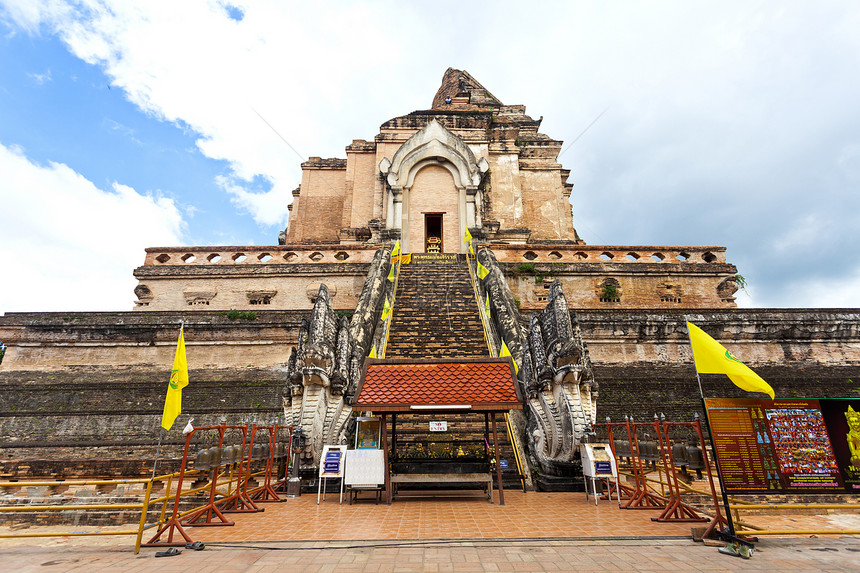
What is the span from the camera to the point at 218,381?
12.2 meters

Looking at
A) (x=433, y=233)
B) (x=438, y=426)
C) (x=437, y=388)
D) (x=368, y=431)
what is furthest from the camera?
(x=433, y=233)

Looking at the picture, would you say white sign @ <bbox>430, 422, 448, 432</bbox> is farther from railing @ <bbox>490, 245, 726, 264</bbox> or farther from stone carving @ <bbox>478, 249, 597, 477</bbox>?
railing @ <bbox>490, 245, 726, 264</bbox>

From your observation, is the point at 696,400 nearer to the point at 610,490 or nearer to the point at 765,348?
the point at 765,348

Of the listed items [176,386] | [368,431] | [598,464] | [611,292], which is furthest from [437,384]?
[611,292]

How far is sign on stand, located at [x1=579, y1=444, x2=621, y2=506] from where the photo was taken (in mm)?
7000

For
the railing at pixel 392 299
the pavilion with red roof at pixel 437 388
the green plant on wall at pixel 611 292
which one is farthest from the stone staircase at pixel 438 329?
the green plant on wall at pixel 611 292

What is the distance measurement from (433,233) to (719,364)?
17.3 meters

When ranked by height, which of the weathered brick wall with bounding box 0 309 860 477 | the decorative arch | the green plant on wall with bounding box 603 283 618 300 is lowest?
the weathered brick wall with bounding box 0 309 860 477

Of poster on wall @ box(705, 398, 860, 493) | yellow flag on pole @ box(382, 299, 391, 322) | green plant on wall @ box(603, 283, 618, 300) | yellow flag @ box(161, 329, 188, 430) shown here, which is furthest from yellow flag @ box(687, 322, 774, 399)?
green plant on wall @ box(603, 283, 618, 300)

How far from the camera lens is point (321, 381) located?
8148mm

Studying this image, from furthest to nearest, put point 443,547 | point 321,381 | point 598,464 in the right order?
point 321,381
point 598,464
point 443,547

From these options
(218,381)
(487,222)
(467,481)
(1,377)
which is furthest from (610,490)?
(1,377)

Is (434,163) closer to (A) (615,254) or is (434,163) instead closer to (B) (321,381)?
(A) (615,254)

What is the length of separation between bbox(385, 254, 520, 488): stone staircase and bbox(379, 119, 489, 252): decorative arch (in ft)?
9.50
